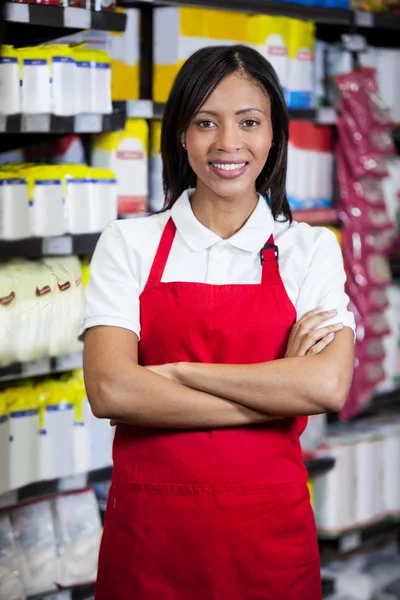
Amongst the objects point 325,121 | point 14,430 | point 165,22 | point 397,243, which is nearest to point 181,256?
point 14,430

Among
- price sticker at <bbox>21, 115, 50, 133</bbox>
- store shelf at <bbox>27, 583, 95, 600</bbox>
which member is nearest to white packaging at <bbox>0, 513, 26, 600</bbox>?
store shelf at <bbox>27, 583, 95, 600</bbox>

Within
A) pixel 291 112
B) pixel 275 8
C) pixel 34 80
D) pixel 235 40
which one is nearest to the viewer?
pixel 34 80

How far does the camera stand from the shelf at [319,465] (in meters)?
4.07

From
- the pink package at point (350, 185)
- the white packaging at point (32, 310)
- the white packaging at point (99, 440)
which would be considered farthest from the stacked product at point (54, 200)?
the pink package at point (350, 185)

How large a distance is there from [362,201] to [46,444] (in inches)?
71.5

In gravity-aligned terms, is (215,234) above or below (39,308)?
above

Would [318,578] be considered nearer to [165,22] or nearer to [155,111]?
[155,111]

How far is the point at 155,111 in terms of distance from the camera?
3.34 metres

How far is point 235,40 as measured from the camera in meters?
3.61

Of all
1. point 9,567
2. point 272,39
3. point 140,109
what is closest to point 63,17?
point 140,109

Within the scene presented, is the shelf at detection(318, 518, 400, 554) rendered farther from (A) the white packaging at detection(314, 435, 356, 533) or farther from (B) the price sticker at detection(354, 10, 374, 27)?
(B) the price sticker at detection(354, 10, 374, 27)

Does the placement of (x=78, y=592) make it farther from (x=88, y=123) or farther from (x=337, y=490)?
(x=88, y=123)

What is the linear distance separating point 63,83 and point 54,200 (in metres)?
0.38

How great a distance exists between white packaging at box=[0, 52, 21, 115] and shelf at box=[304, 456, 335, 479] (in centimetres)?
201
